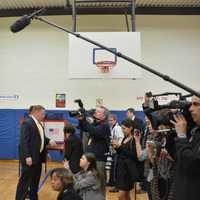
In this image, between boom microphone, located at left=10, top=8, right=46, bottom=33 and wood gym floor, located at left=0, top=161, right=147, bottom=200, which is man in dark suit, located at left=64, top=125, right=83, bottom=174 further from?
boom microphone, located at left=10, top=8, right=46, bottom=33

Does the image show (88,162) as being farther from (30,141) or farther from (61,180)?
(30,141)

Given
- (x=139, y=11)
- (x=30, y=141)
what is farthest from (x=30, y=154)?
(x=139, y=11)

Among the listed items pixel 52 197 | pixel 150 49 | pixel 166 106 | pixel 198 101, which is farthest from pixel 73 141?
pixel 150 49

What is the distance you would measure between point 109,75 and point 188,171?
4.43 metres

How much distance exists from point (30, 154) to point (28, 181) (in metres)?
0.43

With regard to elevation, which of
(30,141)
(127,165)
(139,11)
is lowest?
(127,165)

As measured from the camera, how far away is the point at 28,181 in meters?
4.91

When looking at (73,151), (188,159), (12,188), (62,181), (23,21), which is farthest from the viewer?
(12,188)

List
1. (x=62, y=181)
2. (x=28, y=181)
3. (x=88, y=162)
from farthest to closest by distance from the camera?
1. (x=28, y=181)
2. (x=88, y=162)
3. (x=62, y=181)

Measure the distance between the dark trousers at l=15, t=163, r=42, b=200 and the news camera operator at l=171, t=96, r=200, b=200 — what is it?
10.2 ft

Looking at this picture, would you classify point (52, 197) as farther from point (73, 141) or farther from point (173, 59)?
point (173, 59)

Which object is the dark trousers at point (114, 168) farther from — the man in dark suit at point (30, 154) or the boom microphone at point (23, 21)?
the boom microphone at point (23, 21)

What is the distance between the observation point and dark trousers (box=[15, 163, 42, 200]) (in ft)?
15.8

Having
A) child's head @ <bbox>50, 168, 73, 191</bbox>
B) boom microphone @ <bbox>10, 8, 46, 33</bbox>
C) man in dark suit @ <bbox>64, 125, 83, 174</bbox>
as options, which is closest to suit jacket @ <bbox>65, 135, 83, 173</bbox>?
man in dark suit @ <bbox>64, 125, 83, 174</bbox>
